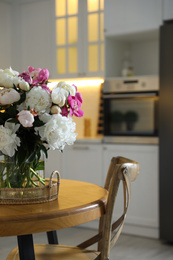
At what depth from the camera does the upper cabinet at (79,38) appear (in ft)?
14.2

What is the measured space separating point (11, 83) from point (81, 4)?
9.99ft

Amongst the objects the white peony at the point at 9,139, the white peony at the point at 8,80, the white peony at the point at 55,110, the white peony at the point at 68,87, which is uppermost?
the white peony at the point at 8,80

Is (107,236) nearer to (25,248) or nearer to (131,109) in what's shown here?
(25,248)

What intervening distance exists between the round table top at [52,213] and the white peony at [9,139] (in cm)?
22

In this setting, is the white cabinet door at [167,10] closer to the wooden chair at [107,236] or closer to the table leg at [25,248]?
the wooden chair at [107,236]

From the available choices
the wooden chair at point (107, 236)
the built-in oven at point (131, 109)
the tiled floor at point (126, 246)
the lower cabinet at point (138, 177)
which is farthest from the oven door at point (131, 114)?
the wooden chair at point (107, 236)

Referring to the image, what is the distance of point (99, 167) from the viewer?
4.20 m

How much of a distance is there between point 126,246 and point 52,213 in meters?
2.28

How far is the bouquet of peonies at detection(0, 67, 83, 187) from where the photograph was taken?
1.59 meters

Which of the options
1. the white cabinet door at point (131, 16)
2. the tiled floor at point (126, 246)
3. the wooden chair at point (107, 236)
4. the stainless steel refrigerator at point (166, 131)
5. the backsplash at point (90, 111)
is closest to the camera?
the wooden chair at point (107, 236)

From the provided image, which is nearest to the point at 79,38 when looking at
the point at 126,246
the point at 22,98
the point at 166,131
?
the point at 166,131

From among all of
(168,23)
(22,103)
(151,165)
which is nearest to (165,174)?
(151,165)

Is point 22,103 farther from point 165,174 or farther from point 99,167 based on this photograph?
point 99,167

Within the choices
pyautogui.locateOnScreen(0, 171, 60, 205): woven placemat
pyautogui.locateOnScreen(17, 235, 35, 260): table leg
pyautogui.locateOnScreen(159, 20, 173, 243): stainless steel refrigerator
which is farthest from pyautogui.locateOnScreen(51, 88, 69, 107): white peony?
pyautogui.locateOnScreen(159, 20, 173, 243): stainless steel refrigerator
